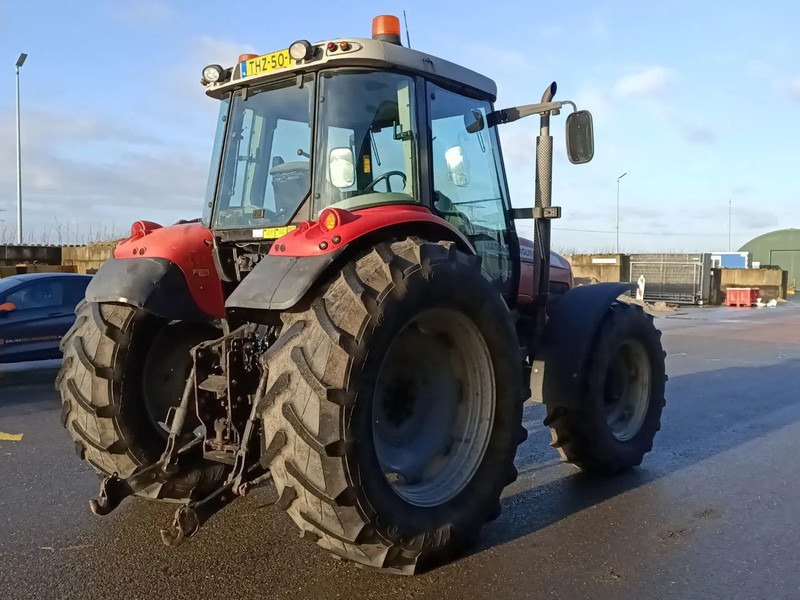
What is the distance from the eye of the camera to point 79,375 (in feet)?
13.1

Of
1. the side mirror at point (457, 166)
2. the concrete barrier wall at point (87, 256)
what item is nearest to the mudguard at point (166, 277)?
the side mirror at point (457, 166)

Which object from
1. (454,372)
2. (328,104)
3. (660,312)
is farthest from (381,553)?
(660,312)

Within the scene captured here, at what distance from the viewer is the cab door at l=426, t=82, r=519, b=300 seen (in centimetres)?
432

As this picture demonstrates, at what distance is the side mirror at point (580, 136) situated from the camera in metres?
4.70

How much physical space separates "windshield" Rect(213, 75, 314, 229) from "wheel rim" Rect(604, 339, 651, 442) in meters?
2.82

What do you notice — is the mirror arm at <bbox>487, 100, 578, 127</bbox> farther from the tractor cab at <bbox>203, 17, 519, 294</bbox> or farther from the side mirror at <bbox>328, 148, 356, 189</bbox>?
the side mirror at <bbox>328, 148, 356, 189</bbox>

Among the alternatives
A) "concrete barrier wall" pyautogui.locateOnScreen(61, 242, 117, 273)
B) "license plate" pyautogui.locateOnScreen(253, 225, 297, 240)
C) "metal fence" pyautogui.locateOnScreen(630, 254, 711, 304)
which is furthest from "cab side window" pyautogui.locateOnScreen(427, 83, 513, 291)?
"metal fence" pyautogui.locateOnScreen(630, 254, 711, 304)

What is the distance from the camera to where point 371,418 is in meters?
3.19

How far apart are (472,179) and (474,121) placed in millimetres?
403

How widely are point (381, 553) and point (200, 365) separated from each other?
1.34 meters

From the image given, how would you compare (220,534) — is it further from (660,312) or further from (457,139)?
(660,312)

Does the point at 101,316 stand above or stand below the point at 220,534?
above

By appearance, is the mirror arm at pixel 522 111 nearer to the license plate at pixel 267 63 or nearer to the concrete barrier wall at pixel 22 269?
the license plate at pixel 267 63

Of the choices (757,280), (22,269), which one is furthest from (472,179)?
(757,280)
